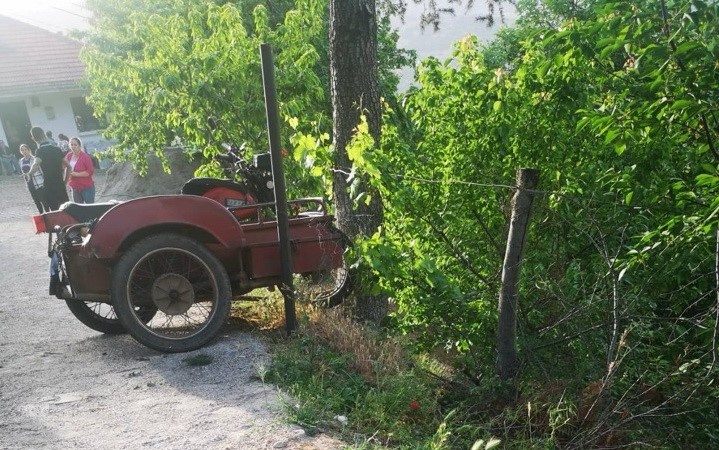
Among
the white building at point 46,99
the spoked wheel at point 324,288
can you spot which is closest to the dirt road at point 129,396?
the spoked wheel at point 324,288

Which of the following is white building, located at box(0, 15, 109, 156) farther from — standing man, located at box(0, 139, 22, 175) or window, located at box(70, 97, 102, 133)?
standing man, located at box(0, 139, 22, 175)

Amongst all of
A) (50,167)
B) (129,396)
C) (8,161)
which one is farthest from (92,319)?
(8,161)

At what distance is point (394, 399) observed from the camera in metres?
4.91

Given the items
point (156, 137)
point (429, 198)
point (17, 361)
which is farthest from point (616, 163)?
point (156, 137)

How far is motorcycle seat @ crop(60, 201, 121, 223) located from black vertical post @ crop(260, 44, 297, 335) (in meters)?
1.38

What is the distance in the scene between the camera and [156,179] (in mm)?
18359

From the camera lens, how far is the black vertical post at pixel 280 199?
5889 mm

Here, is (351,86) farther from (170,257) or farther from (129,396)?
(129,396)

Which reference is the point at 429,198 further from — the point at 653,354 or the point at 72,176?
the point at 72,176

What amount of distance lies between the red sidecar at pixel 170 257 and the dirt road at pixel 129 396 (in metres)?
0.33

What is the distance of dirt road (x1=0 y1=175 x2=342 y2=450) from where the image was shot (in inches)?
173

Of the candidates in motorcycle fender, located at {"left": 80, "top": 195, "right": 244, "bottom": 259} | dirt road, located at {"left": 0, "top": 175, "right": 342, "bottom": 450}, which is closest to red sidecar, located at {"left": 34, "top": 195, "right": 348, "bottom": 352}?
motorcycle fender, located at {"left": 80, "top": 195, "right": 244, "bottom": 259}

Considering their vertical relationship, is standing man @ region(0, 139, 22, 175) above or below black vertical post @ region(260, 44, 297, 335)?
below

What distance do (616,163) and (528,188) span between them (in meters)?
1.08
